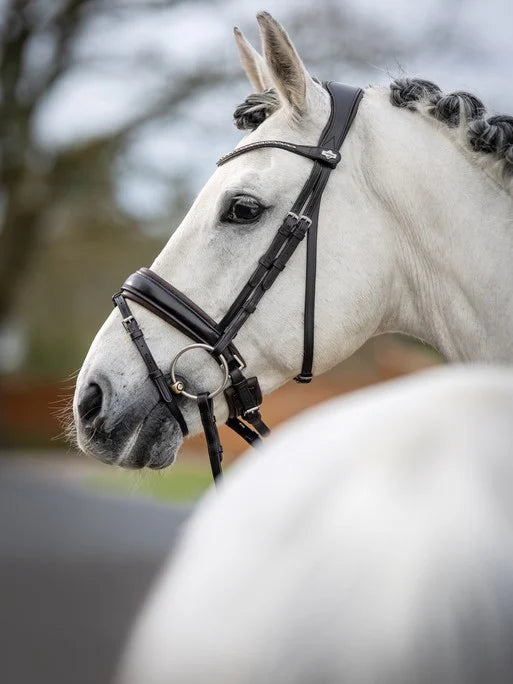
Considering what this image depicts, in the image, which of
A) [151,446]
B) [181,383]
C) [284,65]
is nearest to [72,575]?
[151,446]

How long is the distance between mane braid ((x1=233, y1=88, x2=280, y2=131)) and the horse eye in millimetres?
431

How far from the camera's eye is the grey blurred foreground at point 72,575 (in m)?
5.16

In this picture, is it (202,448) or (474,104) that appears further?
(202,448)

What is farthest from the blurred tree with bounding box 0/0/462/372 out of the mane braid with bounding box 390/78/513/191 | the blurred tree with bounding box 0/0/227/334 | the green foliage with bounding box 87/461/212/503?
the mane braid with bounding box 390/78/513/191

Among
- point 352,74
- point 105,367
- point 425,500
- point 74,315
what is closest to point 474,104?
point 105,367

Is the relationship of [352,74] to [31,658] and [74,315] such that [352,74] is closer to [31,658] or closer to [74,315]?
[31,658]

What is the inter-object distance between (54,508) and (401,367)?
222 inches

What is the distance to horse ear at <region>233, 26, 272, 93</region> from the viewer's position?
318cm

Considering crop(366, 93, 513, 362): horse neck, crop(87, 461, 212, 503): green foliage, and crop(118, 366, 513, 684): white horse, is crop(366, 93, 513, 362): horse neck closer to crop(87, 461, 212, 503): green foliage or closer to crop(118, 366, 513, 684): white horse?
Result: crop(118, 366, 513, 684): white horse

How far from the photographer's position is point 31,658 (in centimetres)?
517

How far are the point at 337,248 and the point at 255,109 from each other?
66 cm

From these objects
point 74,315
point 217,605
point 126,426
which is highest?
point 217,605

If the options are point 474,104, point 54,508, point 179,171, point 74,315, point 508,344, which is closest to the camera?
point 508,344

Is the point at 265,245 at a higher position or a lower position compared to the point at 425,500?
lower
